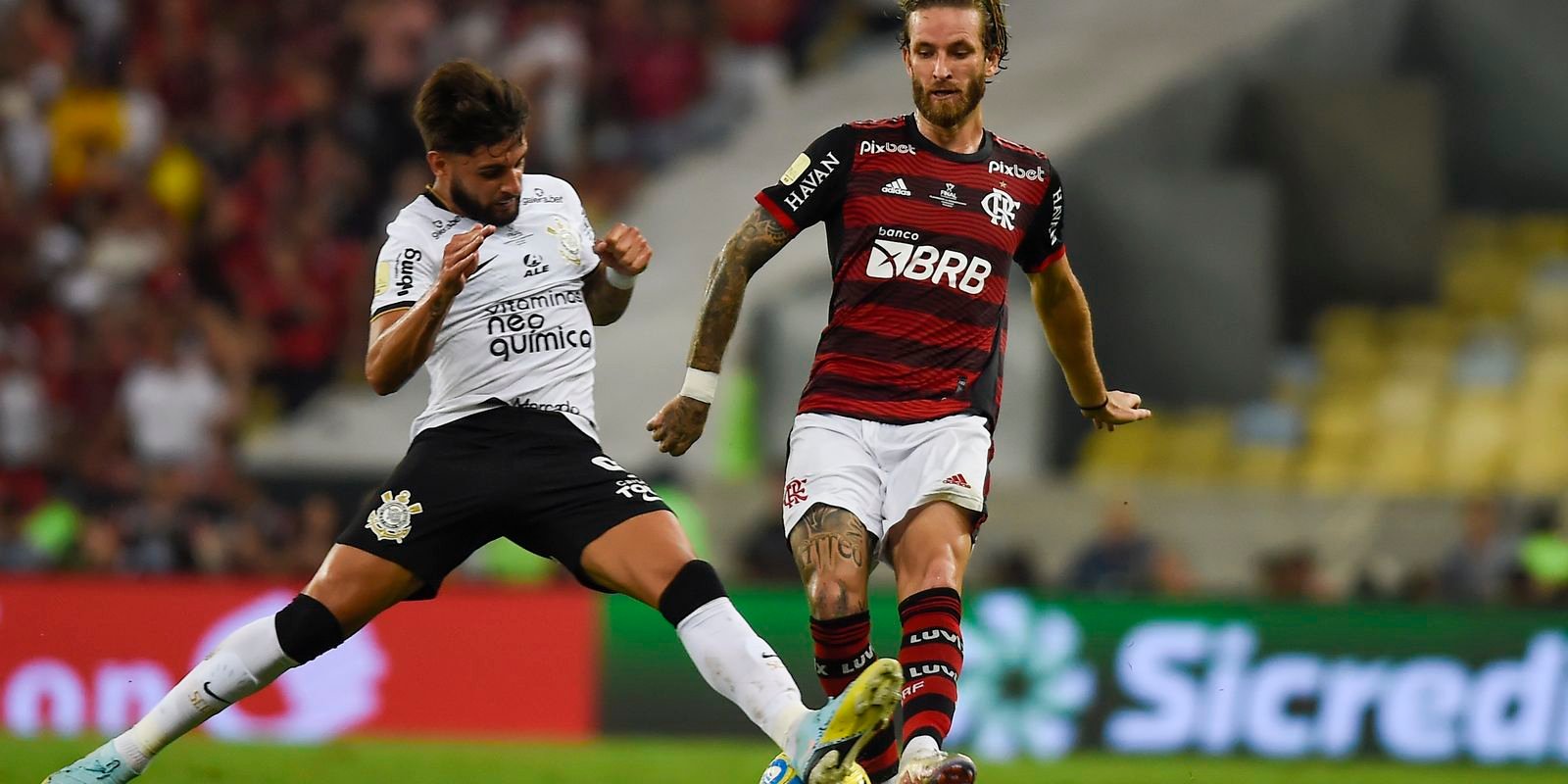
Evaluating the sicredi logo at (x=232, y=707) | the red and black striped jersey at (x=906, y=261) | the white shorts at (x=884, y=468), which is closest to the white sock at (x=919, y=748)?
the white shorts at (x=884, y=468)

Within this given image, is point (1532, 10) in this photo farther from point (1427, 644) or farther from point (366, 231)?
point (366, 231)

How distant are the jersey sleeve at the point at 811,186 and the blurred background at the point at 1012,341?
Answer: 20.3 feet

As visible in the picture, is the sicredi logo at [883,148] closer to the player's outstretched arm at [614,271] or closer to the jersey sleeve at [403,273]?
the player's outstretched arm at [614,271]

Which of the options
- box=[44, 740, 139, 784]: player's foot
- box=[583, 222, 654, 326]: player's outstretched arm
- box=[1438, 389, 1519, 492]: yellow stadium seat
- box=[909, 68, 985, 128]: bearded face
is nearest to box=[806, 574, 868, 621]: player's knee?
box=[583, 222, 654, 326]: player's outstretched arm

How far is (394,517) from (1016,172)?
7.59ft

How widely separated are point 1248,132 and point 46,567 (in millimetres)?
10506

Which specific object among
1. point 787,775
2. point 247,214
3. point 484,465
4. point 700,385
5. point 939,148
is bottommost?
point 787,775

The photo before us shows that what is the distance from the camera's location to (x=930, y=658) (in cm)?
691

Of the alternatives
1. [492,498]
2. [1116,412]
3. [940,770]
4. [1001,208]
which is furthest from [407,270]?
[1116,412]

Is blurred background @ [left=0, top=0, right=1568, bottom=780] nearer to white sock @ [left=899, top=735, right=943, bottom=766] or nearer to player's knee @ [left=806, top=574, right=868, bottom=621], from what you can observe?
player's knee @ [left=806, top=574, right=868, bottom=621]

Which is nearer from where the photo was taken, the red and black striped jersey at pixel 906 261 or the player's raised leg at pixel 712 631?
the player's raised leg at pixel 712 631

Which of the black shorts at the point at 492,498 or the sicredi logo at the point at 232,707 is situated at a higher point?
the black shorts at the point at 492,498

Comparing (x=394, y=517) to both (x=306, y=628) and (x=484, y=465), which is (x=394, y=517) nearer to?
(x=484, y=465)

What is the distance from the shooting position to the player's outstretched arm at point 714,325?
7.16 m
